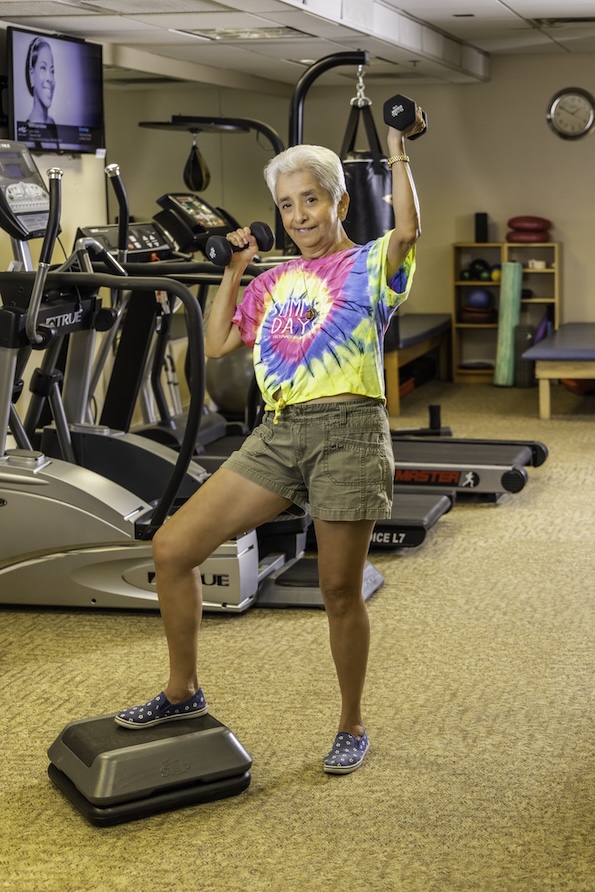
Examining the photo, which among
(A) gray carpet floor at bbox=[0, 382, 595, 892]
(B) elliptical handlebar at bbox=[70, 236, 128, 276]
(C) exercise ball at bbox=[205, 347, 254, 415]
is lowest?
(A) gray carpet floor at bbox=[0, 382, 595, 892]

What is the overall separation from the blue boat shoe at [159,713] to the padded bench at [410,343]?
404 cm

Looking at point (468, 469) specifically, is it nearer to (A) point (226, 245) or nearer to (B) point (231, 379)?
(B) point (231, 379)

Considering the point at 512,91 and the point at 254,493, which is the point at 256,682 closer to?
the point at 254,493

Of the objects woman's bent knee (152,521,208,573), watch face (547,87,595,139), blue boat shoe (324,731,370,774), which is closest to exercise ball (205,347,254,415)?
watch face (547,87,595,139)

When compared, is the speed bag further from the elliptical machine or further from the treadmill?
the elliptical machine

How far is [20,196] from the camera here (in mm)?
3854

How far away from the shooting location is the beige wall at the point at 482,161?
859 centimetres

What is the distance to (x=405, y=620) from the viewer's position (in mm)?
3770

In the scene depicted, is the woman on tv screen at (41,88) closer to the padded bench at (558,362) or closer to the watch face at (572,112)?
the padded bench at (558,362)

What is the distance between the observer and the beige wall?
859cm

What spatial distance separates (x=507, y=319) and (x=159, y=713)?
643cm

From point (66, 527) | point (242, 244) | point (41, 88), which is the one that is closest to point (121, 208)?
point (66, 527)

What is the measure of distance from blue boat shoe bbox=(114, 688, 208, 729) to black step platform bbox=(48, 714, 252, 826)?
1 centimetres

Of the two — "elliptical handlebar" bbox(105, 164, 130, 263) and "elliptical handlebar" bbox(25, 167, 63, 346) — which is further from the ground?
"elliptical handlebar" bbox(105, 164, 130, 263)
